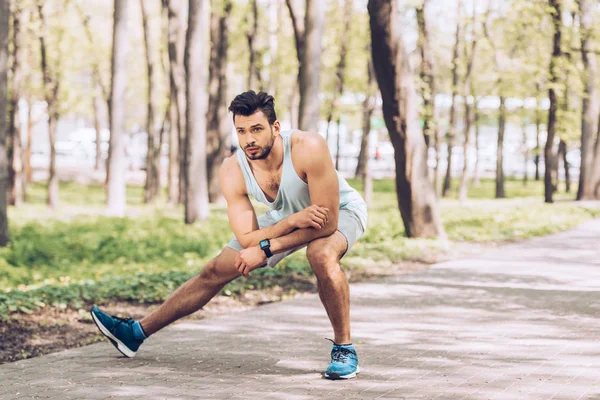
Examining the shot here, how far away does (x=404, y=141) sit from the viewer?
14.6 m

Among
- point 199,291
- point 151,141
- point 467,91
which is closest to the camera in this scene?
point 199,291

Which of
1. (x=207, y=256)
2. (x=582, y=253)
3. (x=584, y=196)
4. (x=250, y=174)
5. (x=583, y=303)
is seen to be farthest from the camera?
Result: (x=584, y=196)

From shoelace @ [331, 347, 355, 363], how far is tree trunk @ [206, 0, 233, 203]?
70.6 ft

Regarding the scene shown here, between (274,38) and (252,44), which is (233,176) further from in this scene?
(274,38)

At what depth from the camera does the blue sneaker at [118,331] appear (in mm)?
6207

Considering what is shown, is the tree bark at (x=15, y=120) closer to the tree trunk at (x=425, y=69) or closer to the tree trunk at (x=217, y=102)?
the tree trunk at (x=217, y=102)

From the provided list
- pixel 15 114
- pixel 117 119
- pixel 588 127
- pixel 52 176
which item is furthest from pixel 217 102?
pixel 588 127

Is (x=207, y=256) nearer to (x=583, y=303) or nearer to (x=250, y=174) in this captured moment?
(x=583, y=303)

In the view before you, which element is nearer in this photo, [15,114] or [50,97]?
[15,114]

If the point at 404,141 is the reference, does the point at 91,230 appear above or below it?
below

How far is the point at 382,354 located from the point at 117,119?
55.6 feet

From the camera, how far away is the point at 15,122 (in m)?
27.3

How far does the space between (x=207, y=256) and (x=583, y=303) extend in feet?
22.6

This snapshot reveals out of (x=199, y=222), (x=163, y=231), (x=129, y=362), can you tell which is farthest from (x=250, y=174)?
(x=199, y=222)
